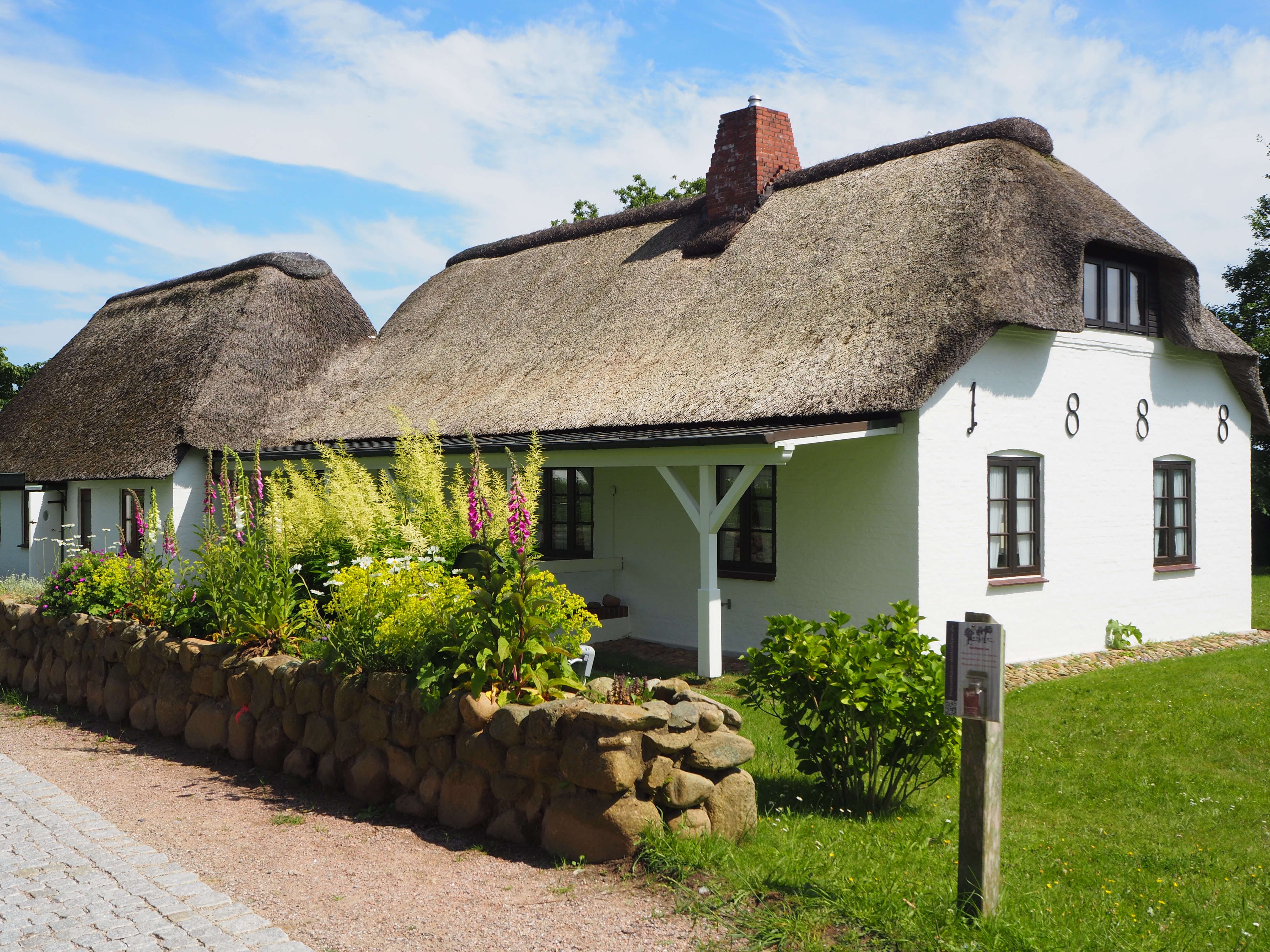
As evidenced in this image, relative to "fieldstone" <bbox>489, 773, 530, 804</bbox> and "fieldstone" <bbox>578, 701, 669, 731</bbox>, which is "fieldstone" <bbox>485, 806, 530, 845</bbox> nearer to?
"fieldstone" <bbox>489, 773, 530, 804</bbox>

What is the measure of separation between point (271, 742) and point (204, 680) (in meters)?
0.93

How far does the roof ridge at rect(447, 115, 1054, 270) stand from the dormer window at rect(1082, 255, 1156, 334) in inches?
64.9

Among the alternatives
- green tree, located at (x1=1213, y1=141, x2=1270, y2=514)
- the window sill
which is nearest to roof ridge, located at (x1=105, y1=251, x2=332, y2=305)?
the window sill

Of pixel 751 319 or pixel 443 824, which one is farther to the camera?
pixel 751 319

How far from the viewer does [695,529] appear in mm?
12062

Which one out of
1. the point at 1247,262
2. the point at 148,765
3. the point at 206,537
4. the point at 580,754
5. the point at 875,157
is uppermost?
the point at 1247,262

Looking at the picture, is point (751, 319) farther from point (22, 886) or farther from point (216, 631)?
point (22, 886)

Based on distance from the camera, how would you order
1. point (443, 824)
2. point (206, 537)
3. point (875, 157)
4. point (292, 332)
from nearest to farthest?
point (443, 824), point (206, 537), point (875, 157), point (292, 332)

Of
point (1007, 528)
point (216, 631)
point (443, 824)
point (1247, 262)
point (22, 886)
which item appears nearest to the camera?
point (22, 886)

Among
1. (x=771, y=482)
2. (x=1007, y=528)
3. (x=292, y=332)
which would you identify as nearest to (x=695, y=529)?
(x=771, y=482)

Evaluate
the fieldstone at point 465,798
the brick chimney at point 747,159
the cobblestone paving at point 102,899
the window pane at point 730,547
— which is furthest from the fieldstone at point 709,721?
the brick chimney at point 747,159

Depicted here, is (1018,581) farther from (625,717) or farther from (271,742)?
(271,742)

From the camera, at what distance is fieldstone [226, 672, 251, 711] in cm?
679

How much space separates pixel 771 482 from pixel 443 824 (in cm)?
648
